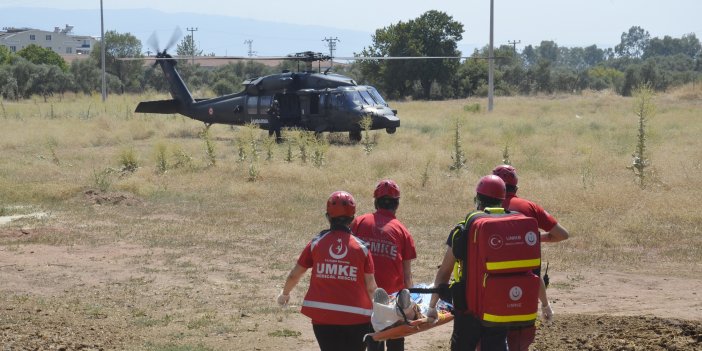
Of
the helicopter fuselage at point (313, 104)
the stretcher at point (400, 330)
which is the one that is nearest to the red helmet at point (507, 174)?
the stretcher at point (400, 330)

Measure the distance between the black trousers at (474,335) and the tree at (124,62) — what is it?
68.3 meters

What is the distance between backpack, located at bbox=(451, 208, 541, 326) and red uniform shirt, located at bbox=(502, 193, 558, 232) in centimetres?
104

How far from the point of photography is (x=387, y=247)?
19.9 feet

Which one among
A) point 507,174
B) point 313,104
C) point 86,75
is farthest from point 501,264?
point 86,75

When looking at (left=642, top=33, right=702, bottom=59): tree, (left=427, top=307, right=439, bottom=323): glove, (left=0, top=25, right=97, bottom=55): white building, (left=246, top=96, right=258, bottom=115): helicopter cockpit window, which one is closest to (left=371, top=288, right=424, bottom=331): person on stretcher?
(left=427, top=307, right=439, bottom=323): glove

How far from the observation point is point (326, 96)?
28.4 m

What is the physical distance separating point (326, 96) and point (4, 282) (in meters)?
18.1

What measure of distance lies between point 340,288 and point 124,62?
78805 millimetres

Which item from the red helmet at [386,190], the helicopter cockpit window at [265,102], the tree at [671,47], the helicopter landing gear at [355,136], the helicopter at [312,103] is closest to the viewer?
the red helmet at [386,190]

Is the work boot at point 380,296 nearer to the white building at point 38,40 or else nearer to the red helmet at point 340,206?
the red helmet at point 340,206

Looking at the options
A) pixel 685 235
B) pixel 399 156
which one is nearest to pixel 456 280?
pixel 685 235

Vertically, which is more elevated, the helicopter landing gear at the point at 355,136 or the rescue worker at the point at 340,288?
the rescue worker at the point at 340,288

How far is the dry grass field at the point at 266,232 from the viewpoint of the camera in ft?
28.0

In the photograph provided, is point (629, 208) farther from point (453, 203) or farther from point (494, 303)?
point (494, 303)
